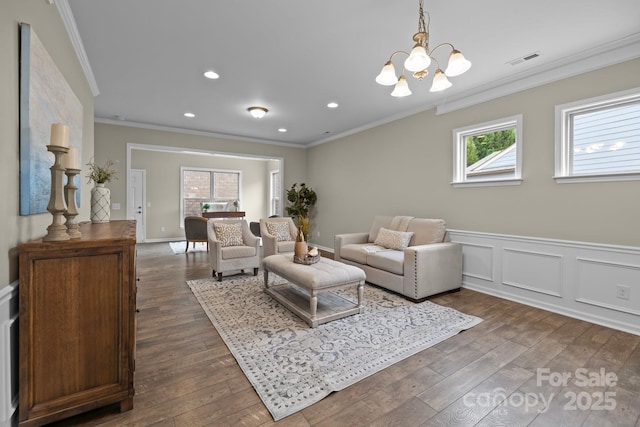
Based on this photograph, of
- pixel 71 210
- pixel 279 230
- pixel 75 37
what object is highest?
pixel 75 37

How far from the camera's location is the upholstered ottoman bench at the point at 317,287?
2723mm

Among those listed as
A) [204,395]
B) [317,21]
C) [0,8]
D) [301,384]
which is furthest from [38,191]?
[317,21]

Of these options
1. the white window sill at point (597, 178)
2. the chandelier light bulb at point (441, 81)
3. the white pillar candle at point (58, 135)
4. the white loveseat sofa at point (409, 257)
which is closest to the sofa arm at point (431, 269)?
the white loveseat sofa at point (409, 257)

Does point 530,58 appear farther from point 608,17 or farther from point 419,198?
point 419,198

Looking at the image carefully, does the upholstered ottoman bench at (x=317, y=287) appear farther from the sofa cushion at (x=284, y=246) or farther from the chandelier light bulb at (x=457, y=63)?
the chandelier light bulb at (x=457, y=63)

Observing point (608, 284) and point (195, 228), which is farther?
point (195, 228)

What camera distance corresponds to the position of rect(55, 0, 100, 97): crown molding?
217 cm

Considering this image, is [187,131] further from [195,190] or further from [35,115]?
[35,115]

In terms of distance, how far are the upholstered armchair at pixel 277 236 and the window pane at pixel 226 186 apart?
4774mm

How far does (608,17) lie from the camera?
2.28 m

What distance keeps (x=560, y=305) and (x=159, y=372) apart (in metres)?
3.86

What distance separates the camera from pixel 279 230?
4.95m

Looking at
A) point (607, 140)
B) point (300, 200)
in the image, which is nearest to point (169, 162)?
point (300, 200)

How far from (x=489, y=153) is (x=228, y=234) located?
12.8ft
